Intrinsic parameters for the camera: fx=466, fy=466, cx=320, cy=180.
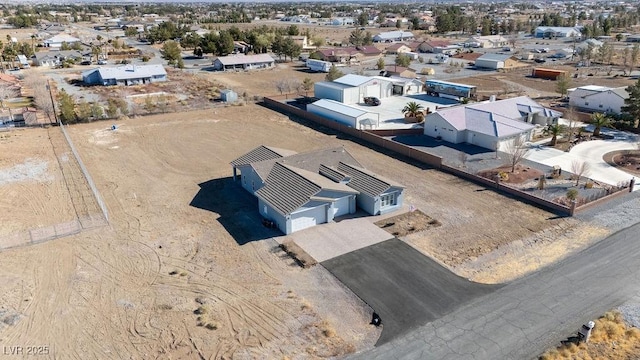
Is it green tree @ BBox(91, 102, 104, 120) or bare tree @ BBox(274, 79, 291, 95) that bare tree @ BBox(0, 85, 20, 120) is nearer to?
green tree @ BBox(91, 102, 104, 120)

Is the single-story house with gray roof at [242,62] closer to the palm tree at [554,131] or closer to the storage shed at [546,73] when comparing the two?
the storage shed at [546,73]

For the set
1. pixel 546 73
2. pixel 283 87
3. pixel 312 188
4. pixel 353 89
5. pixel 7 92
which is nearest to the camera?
pixel 312 188

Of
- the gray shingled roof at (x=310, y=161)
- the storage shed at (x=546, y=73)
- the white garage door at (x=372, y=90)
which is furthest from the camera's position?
the storage shed at (x=546, y=73)

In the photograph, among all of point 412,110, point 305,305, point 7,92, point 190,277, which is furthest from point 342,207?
point 7,92

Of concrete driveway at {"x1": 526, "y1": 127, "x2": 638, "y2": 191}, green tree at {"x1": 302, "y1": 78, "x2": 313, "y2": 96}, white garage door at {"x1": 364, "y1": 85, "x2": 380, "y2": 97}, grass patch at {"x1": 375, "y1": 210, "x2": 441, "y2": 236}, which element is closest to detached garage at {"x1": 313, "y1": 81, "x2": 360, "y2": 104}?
white garage door at {"x1": 364, "y1": 85, "x2": 380, "y2": 97}

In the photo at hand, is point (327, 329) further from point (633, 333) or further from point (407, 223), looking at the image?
point (633, 333)

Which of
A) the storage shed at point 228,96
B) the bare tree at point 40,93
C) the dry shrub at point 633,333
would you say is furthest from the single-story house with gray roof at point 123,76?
the dry shrub at point 633,333
